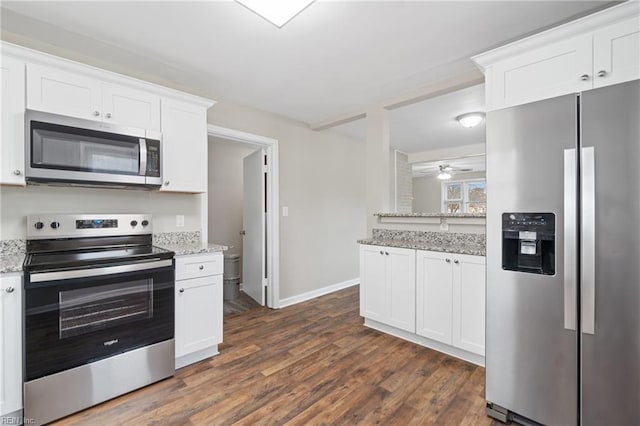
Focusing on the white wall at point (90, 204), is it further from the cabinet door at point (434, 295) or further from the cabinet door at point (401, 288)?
the cabinet door at point (434, 295)

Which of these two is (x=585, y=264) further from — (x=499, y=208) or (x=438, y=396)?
(x=438, y=396)

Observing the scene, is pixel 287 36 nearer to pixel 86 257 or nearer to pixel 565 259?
pixel 86 257

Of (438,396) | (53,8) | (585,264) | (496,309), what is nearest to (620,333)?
(585,264)

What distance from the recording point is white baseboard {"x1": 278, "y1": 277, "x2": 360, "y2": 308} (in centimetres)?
377

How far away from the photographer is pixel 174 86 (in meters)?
2.76

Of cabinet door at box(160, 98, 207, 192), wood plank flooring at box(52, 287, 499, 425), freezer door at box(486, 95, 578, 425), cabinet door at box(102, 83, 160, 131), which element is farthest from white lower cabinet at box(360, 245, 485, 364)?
cabinet door at box(102, 83, 160, 131)

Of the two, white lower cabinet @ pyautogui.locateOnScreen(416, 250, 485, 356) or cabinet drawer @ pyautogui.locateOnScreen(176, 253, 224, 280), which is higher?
cabinet drawer @ pyautogui.locateOnScreen(176, 253, 224, 280)

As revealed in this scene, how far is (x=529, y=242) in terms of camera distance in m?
1.61

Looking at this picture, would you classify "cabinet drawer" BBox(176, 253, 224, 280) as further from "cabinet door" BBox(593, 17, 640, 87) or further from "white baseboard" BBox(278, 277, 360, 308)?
"cabinet door" BBox(593, 17, 640, 87)

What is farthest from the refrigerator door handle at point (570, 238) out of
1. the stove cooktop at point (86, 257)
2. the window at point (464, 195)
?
the window at point (464, 195)

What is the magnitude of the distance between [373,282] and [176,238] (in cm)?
193

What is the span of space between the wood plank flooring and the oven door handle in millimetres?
822

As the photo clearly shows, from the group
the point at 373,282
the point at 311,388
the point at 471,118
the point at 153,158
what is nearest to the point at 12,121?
the point at 153,158

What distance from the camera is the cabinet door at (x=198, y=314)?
7.24 feet
